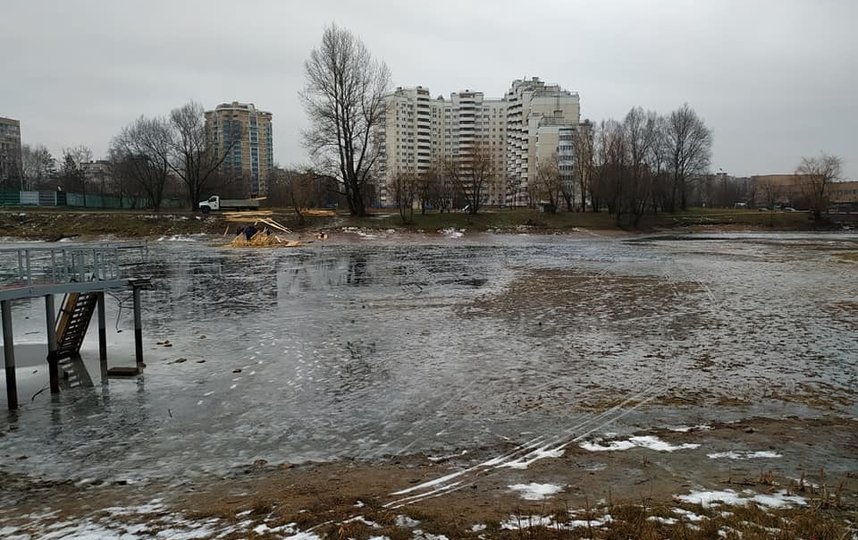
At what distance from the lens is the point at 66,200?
85125 mm

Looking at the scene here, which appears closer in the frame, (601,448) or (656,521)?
(656,521)

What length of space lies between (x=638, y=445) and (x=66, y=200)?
95.0 metres

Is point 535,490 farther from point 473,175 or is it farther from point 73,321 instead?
point 473,175

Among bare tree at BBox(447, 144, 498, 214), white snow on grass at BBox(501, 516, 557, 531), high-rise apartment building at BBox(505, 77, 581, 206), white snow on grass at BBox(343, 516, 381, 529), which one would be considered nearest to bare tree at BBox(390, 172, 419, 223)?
bare tree at BBox(447, 144, 498, 214)

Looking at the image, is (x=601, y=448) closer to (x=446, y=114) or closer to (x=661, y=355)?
(x=661, y=355)

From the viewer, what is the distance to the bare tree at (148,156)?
249 ft

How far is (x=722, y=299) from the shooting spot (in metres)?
21.4

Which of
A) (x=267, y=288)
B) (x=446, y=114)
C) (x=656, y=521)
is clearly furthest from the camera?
(x=446, y=114)

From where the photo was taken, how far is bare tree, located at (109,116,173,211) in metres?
75.9

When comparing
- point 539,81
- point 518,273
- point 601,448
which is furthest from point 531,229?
point 539,81

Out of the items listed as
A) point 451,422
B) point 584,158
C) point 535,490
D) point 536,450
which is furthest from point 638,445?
point 584,158

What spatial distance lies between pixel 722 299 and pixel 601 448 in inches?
610

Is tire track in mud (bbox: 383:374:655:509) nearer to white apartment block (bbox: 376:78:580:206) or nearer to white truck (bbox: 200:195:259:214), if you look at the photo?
white truck (bbox: 200:195:259:214)

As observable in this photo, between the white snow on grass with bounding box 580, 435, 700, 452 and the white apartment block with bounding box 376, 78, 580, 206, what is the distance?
125m
